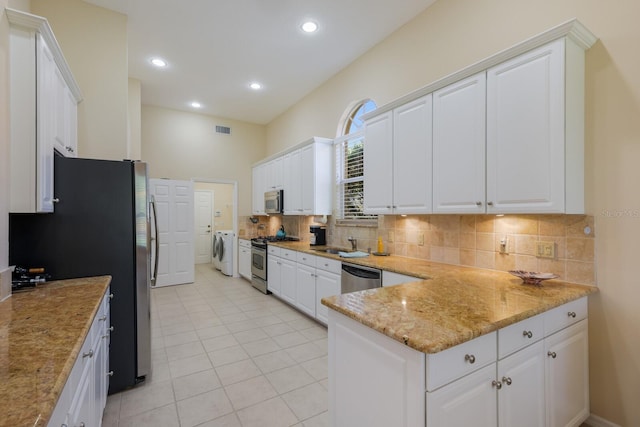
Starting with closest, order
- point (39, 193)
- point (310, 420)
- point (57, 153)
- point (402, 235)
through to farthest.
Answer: point (39, 193) < point (310, 420) < point (57, 153) < point (402, 235)

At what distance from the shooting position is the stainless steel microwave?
208 inches

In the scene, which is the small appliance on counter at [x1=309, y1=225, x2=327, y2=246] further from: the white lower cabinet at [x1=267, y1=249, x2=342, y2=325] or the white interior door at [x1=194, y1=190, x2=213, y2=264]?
the white interior door at [x1=194, y1=190, x2=213, y2=264]

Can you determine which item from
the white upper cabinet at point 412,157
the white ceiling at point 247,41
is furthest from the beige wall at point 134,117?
the white upper cabinet at point 412,157

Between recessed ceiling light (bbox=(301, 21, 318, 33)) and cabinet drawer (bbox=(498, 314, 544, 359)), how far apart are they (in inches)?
136

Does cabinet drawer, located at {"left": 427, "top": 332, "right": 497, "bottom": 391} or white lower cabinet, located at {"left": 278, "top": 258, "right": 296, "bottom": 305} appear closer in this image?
cabinet drawer, located at {"left": 427, "top": 332, "right": 497, "bottom": 391}

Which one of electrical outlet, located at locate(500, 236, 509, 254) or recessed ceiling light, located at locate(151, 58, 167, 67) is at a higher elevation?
recessed ceiling light, located at locate(151, 58, 167, 67)

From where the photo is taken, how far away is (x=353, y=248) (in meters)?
3.96

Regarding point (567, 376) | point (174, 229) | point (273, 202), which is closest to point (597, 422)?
point (567, 376)

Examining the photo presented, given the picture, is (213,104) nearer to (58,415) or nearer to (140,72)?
(140,72)

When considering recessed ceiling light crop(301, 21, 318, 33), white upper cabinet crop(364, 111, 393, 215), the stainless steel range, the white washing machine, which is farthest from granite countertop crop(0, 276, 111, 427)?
the white washing machine

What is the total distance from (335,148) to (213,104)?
2.90 meters

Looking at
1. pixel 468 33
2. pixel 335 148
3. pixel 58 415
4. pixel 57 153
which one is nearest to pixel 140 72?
pixel 57 153

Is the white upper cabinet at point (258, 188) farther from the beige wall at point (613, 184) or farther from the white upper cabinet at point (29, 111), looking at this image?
the beige wall at point (613, 184)

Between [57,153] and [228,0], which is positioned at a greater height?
[228,0]
